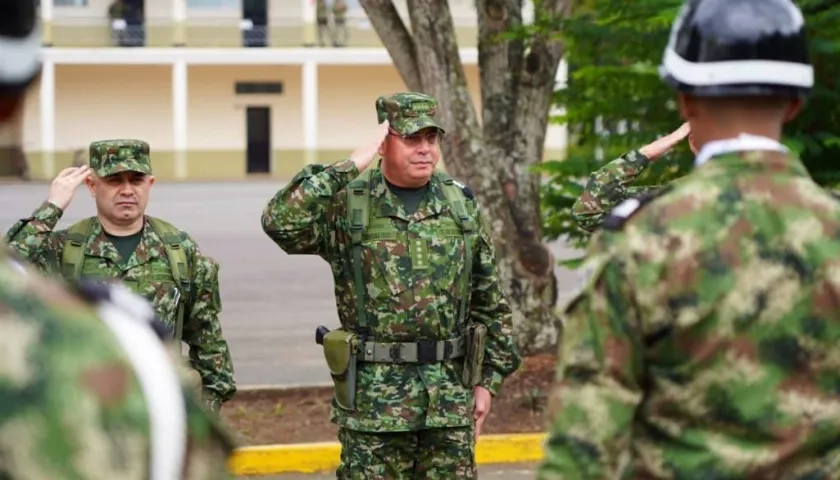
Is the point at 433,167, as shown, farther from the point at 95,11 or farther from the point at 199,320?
the point at 95,11

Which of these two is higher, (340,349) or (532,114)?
(532,114)

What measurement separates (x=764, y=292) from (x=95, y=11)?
45125mm

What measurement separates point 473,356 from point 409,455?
465 mm

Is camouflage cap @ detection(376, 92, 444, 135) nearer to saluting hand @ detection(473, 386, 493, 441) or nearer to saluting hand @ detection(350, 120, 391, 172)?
saluting hand @ detection(350, 120, 391, 172)

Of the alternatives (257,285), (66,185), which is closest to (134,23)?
(257,285)

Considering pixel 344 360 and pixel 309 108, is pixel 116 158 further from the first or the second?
pixel 309 108

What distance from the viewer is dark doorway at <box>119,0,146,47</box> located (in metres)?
45.8

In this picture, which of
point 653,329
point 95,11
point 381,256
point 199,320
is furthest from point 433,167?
point 95,11

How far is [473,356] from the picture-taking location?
573 centimetres

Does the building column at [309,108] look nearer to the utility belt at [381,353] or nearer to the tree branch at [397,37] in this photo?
the tree branch at [397,37]

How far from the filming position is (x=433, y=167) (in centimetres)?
576

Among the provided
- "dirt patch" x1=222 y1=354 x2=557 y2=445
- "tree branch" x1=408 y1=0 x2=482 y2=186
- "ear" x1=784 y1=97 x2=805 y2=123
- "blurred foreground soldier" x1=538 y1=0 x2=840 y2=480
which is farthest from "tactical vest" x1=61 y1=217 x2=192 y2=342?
"tree branch" x1=408 y1=0 x2=482 y2=186

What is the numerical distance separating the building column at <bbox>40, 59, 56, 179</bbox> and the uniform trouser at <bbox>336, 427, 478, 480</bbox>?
129 feet

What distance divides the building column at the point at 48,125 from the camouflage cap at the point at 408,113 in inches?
1542
